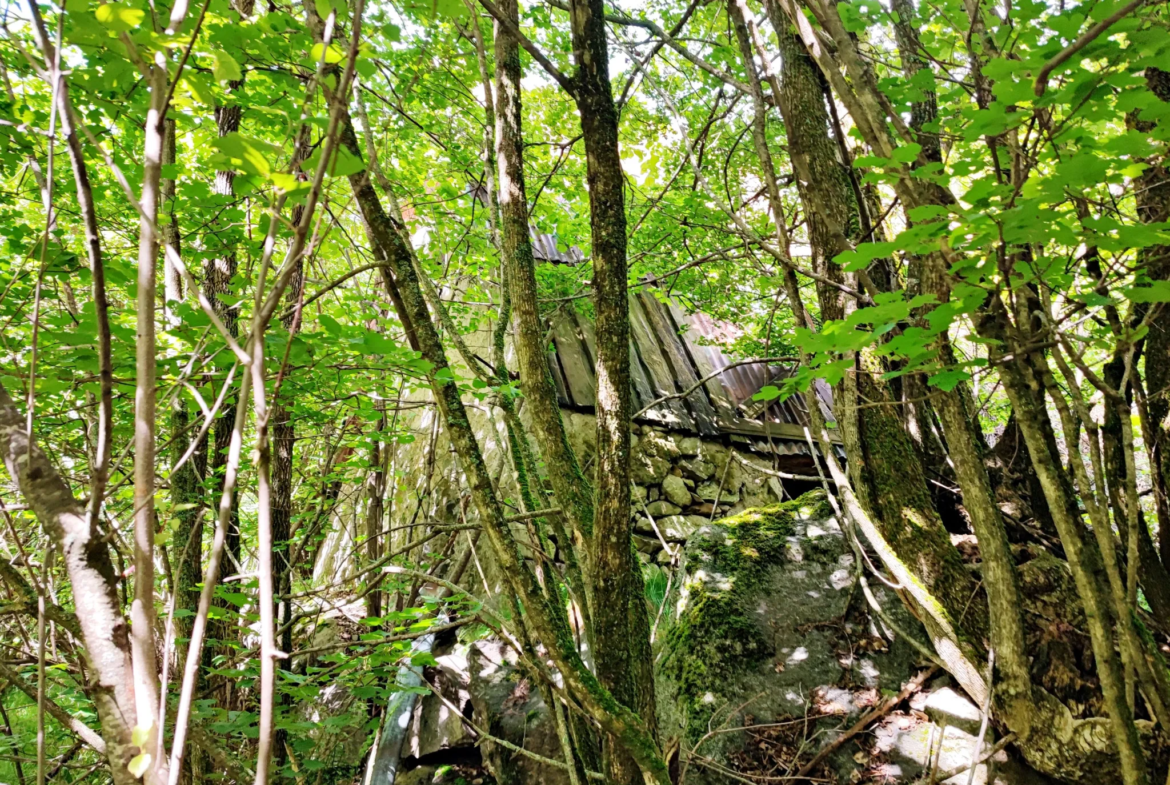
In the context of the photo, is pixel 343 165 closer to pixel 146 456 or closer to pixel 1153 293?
pixel 146 456

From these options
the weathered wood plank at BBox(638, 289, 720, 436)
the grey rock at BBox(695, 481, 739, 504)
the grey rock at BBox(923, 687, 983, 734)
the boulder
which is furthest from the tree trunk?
the weathered wood plank at BBox(638, 289, 720, 436)

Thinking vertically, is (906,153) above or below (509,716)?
above

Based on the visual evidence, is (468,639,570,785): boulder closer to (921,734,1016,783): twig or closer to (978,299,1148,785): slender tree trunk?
(921,734,1016,783): twig

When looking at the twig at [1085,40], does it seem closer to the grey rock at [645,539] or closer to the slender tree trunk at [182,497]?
the slender tree trunk at [182,497]

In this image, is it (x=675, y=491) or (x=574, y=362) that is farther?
(x=574, y=362)

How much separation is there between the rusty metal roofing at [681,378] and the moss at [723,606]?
255cm

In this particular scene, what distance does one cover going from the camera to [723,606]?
296 centimetres

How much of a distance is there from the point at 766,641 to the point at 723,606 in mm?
252

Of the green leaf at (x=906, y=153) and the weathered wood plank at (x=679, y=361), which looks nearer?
the green leaf at (x=906, y=153)

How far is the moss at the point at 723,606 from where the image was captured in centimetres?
269

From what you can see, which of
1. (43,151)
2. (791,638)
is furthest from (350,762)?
(43,151)

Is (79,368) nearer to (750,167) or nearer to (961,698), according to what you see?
(961,698)

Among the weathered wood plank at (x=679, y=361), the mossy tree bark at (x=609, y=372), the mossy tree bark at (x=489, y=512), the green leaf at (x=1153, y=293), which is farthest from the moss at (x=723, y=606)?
the weathered wood plank at (x=679, y=361)

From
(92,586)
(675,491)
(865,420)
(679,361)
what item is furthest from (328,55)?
Result: (679,361)
